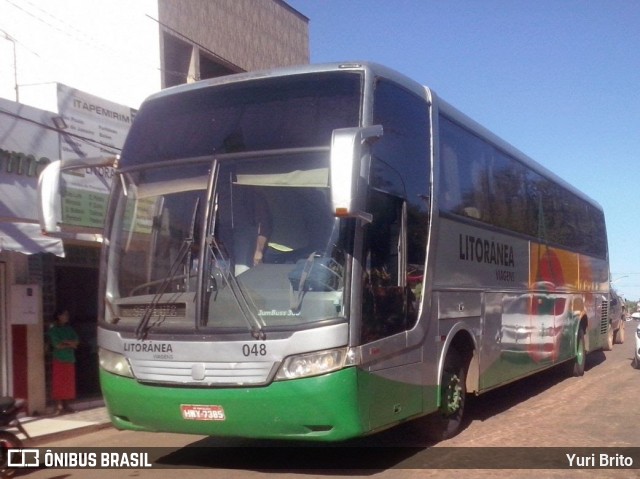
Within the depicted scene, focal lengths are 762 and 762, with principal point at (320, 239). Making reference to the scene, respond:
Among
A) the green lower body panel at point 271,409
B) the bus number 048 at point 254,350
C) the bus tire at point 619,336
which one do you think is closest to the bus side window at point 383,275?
the green lower body panel at point 271,409

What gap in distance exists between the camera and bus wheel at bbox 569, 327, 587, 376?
50.2ft

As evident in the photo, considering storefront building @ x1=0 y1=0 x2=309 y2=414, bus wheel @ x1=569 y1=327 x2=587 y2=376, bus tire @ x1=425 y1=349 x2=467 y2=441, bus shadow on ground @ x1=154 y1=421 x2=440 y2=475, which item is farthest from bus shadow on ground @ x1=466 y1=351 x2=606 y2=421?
storefront building @ x1=0 y1=0 x2=309 y2=414

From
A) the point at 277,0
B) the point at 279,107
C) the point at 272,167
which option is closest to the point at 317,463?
the point at 272,167

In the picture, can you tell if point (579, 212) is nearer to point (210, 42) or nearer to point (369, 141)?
point (210, 42)

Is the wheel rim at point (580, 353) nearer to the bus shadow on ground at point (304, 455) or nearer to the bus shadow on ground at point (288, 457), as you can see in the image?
the bus shadow on ground at point (304, 455)

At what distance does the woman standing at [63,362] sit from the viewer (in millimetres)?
11789

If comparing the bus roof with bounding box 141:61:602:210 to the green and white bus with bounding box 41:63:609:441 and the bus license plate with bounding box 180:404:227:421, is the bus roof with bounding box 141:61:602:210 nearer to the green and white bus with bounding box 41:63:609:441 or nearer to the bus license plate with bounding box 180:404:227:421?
the green and white bus with bounding box 41:63:609:441

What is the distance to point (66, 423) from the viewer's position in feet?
35.9

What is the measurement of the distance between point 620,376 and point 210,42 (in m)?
11.8

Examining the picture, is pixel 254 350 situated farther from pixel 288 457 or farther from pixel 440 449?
pixel 440 449

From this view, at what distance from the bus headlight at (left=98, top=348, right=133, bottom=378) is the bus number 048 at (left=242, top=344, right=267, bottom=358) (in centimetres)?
123

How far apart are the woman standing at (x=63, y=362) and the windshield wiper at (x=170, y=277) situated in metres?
5.69

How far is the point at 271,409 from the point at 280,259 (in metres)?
1.24

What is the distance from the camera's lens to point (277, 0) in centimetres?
2077
